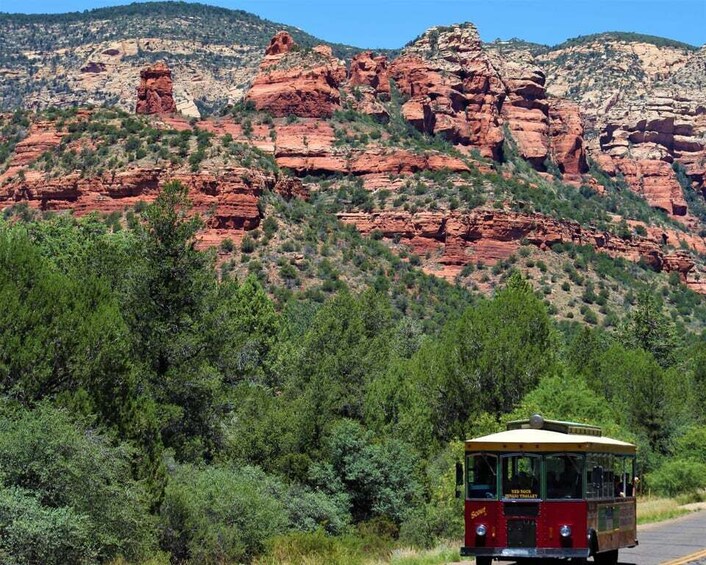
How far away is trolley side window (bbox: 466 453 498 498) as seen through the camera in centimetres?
2602

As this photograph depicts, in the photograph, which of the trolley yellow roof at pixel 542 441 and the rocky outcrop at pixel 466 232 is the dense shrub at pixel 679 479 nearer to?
the trolley yellow roof at pixel 542 441

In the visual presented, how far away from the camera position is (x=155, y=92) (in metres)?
157

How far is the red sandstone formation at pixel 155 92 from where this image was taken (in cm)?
15588

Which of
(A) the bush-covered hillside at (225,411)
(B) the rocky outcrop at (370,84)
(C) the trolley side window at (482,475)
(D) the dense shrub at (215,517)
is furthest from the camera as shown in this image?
(B) the rocky outcrop at (370,84)

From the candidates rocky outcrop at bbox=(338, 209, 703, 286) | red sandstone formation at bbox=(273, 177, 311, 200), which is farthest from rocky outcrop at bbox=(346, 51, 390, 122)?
red sandstone formation at bbox=(273, 177, 311, 200)

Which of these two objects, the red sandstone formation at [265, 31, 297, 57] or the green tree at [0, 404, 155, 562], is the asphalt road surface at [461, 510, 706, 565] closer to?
the green tree at [0, 404, 155, 562]

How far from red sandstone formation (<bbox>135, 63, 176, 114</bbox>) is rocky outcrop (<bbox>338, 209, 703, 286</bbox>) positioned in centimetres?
2729

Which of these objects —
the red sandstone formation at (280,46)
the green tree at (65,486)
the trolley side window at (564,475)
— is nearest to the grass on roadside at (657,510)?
the trolley side window at (564,475)

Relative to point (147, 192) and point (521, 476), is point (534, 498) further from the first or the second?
point (147, 192)

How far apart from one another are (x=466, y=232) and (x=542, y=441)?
4599 inches

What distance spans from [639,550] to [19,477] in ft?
48.8

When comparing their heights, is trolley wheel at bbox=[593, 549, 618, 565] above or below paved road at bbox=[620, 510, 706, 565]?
above

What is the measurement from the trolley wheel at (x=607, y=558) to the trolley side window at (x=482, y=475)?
9.60 feet

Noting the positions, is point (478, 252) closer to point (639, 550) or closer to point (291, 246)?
point (291, 246)
